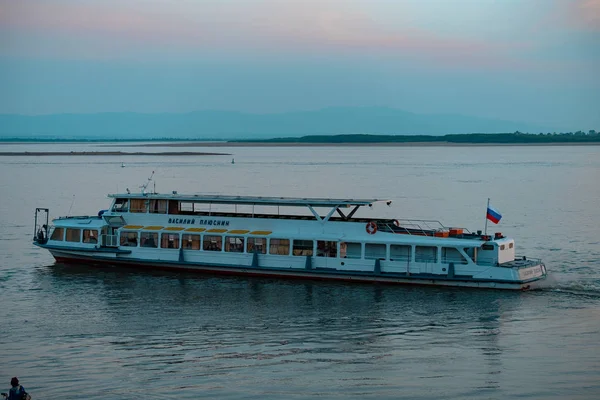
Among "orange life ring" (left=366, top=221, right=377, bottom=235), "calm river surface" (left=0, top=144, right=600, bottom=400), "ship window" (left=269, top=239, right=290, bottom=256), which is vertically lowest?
"calm river surface" (left=0, top=144, right=600, bottom=400)

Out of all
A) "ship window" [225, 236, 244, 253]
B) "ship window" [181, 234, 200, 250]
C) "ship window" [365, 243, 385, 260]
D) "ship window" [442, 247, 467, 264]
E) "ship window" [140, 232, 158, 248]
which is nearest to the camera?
"ship window" [442, 247, 467, 264]

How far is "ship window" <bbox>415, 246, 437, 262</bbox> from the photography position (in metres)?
40.0

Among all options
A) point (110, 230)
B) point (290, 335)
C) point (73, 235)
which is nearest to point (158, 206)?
point (110, 230)

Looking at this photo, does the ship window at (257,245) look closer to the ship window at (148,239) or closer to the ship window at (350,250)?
the ship window at (350,250)

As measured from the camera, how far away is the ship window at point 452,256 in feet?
130

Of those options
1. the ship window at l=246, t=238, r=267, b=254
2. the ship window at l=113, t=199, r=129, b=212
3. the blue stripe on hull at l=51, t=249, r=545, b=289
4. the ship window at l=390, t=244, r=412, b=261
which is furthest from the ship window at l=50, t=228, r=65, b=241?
the ship window at l=390, t=244, r=412, b=261

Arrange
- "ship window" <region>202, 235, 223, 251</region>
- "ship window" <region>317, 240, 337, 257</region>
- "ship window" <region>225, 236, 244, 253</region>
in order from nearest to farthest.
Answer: "ship window" <region>317, 240, 337, 257</region>, "ship window" <region>225, 236, 244, 253</region>, "ship window" <region>202, 235, 223, 251</region>

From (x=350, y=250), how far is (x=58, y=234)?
16734 mm

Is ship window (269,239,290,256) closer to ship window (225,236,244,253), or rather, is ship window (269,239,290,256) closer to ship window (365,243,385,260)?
ship window (225,236,244,253)

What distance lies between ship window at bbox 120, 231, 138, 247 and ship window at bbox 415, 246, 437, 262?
1523 cm

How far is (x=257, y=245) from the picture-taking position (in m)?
42.7

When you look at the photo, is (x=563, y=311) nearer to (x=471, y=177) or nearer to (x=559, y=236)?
(x=559, y=236)

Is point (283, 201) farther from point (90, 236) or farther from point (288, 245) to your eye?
point (90, 236)

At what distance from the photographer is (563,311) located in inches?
1357
